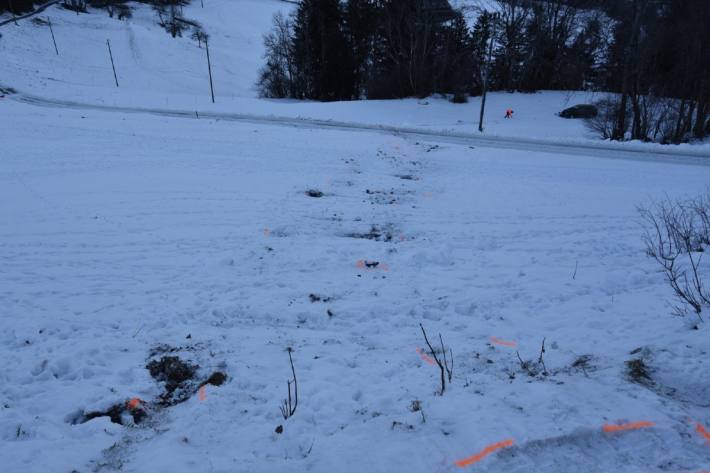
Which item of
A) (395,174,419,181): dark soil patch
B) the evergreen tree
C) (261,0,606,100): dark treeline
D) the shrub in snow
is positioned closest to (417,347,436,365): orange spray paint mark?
the shrub in snow

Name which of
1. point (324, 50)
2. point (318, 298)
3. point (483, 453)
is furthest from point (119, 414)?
point (324, 50)

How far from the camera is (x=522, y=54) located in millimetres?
42406

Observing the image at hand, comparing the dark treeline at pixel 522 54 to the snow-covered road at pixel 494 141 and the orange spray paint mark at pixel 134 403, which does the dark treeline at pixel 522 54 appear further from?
the orange spray paint mark at pixel 134 403

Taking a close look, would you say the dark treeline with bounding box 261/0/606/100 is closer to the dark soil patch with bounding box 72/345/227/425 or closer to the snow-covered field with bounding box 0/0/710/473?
the snow-covered field with bounding box 0/0/710/473

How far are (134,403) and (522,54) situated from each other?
47.6 m

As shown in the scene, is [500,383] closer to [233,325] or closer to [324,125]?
[233,325]

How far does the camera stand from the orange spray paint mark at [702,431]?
10.7ft

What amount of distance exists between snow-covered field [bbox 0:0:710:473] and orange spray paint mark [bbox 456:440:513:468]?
2 cm

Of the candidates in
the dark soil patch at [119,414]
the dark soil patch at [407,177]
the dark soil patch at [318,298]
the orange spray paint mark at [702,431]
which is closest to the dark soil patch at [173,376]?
the dark soil patch at [119,414]

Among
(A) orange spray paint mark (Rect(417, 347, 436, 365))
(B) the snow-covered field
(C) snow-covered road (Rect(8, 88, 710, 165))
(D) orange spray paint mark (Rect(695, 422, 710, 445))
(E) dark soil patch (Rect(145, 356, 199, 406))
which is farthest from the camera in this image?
(C) snow-covered road (Rect(8, 88, 710, 165))

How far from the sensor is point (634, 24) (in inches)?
949

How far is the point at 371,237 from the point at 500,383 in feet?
16.9

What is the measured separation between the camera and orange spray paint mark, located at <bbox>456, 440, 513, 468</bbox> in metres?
3.28

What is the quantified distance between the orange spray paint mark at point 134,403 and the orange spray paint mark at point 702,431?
5.19 metres
